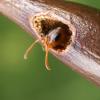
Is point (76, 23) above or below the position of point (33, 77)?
above

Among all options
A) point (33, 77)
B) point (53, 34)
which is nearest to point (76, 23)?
point (53, 34)

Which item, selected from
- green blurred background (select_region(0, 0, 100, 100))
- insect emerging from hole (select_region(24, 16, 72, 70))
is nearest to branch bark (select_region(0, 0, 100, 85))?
insect emerging from hole (select_region(24, 16, 72, 70))

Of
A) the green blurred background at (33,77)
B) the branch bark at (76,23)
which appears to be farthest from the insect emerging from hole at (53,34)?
the green blurred background at (33,77)

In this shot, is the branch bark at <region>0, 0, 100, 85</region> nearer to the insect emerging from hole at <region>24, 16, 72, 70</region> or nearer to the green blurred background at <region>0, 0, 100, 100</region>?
the insect emerging from hole at <region>24, 16, 72, 70</region>

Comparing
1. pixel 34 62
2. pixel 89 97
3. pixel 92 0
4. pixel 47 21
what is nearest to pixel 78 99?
pixel 89 97

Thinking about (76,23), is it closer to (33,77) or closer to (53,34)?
(53,34)

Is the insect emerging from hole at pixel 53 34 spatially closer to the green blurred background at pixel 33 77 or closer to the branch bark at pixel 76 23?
the branch bark at pixel 76 23

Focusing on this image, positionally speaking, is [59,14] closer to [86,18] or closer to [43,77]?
[86,18]
